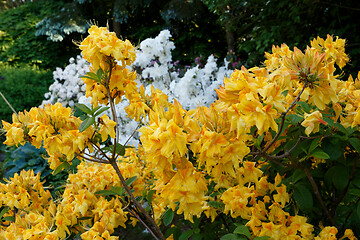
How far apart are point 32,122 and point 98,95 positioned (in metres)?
0.25

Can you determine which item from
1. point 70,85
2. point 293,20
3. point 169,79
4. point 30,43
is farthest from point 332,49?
point 30,43

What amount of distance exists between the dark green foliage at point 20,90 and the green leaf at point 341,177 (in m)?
6.14

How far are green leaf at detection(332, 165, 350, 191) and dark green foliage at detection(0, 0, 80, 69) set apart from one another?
27.7 feet

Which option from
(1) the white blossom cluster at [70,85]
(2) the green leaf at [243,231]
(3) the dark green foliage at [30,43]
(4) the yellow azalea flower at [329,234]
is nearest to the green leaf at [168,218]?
(2) the green leaf at [243,231]

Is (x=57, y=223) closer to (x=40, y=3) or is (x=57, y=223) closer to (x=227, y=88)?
(x=227, y=88)

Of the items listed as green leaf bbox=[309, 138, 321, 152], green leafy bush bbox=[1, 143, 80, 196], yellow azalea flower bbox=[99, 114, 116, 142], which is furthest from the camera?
green leafy bush bbox=[1, 143, 80, 196]

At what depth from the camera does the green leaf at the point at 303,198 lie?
1028 mm

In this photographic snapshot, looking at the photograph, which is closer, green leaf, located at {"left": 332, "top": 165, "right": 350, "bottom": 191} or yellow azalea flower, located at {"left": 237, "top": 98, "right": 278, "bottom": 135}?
yellow azalea flower, located at {"left": 237, "top": 98, "right": 278, "bottom": 135}

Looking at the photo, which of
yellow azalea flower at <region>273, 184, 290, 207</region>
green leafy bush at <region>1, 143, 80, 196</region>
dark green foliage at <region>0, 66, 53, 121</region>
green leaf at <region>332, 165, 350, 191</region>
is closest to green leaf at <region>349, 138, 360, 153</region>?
green leaf at <region>332, 165, 350, 191</region>

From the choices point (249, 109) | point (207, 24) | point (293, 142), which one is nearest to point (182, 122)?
point (249, 109)

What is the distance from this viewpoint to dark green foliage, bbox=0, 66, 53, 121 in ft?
20.0

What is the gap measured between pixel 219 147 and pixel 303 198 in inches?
18.2

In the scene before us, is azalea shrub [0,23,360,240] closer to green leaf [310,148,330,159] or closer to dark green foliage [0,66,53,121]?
green leaf [310,148,330,159]

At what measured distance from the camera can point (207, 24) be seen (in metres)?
7.50
